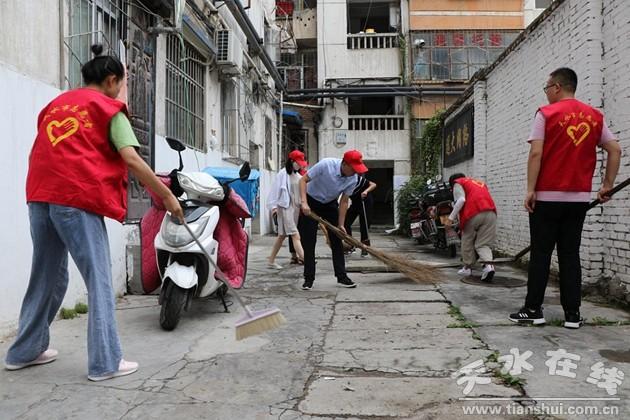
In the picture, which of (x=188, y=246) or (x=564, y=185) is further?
(x=188, y=246)

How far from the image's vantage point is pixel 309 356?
3178 millimetres

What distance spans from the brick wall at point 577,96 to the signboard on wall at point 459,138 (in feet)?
2.46

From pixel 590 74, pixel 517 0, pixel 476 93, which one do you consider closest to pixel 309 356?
pixel 590 74

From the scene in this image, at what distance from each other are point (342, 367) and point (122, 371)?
119 centimetres

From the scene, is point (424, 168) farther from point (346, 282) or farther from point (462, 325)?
point (462, 325)

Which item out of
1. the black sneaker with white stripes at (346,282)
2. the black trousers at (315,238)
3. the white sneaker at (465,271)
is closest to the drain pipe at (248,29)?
the black trousers at (315,238)

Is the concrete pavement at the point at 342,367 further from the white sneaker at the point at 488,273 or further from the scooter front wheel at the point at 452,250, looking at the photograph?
the scooter front wheel at the point at 452,250

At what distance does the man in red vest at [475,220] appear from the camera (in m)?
5.93

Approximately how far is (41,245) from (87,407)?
90 cm

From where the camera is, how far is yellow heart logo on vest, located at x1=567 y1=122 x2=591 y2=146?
12.0 ft

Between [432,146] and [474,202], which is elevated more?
[432,146]

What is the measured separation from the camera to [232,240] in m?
4.52

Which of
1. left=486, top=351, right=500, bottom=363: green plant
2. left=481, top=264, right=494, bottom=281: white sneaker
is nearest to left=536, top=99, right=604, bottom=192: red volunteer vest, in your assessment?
left=486, top=351, right=500, bottom=363: green plant

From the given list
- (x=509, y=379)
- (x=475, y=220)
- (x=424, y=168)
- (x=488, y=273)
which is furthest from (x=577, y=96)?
(x=424, y=168)
